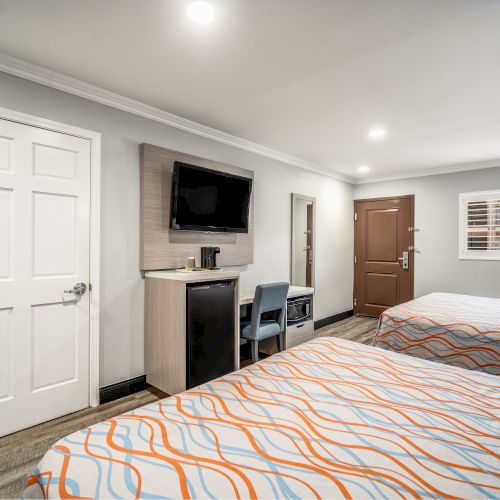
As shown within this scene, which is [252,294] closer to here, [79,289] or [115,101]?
[79,289]

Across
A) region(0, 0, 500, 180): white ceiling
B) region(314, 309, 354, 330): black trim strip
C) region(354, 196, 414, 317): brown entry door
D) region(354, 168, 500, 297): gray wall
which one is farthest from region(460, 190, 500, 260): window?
region(314, 309, 354, 330): black trim strip

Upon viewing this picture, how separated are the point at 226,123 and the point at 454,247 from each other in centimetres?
375

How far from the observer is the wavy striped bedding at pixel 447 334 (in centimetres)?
250

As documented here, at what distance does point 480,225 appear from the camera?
4.64m

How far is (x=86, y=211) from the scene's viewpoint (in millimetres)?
2568

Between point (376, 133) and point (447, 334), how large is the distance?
208cm

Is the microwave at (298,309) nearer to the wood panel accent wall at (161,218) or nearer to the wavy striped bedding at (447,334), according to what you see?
the wavy striped bedding at (447,334)

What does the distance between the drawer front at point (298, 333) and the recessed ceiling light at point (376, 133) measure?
7.13ft

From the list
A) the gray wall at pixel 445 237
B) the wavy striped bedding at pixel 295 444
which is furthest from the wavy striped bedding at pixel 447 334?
the gray wall at pixel 445 237

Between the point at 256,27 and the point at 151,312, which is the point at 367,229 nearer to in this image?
the point at 151,312

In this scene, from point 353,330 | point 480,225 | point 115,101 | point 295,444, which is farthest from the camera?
point 353,330

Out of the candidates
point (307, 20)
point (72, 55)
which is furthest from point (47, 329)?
point (307, 20)

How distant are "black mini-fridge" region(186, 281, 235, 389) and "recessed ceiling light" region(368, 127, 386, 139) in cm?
214

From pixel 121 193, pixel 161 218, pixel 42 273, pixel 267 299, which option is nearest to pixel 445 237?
pixel 267 299
